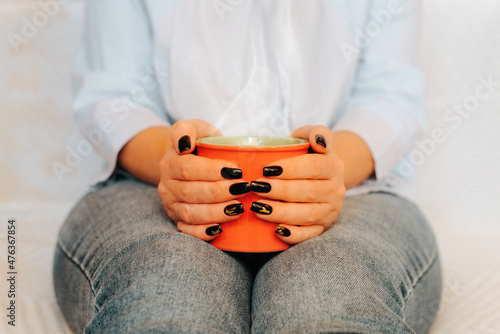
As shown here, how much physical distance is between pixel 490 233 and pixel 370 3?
1.98ft

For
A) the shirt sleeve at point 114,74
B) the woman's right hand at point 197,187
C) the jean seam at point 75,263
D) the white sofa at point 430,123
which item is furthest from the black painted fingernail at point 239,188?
the white sofa at point 430,123

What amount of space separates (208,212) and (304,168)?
12 cm

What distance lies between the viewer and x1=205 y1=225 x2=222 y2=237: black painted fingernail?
1.83ft

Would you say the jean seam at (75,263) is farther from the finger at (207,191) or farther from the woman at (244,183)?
the finger at (207,191)

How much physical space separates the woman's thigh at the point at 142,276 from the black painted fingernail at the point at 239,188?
80 mm

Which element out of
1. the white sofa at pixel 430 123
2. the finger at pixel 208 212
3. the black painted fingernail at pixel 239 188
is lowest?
the white sofa at pixel 430 123

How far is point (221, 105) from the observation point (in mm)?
894

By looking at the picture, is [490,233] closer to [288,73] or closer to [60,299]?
[288,73]

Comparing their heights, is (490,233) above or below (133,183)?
below

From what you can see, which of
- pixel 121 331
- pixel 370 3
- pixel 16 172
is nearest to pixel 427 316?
pixel 121 331

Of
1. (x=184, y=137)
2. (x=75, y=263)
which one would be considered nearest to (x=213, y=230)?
(x=184, y=137)

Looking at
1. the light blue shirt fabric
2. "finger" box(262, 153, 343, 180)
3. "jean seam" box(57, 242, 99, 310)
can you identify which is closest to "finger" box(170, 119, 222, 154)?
"finger" box(262, 153, 343, 180)

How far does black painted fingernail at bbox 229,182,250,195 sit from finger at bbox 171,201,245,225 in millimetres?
13

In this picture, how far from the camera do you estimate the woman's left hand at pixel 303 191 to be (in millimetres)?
538
